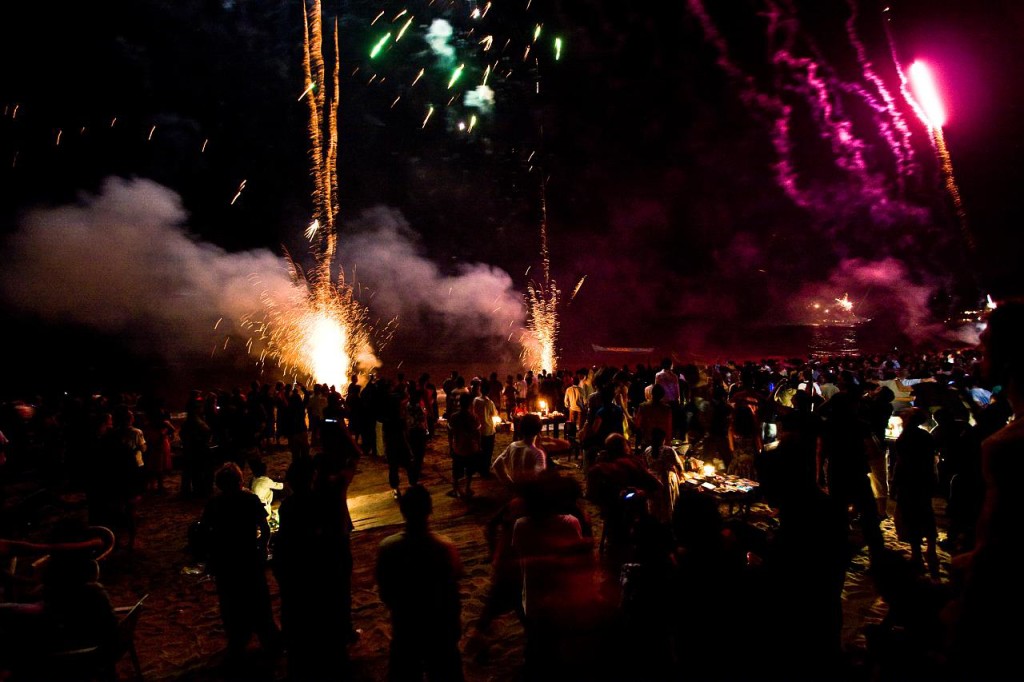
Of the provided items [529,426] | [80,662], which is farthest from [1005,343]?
[80,662]

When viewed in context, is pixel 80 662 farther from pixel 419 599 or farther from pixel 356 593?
pixel 356 593

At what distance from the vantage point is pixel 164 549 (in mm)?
6355

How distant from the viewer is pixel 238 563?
3646 mm

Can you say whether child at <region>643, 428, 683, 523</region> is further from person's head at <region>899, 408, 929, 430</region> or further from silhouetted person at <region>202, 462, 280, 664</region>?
silhouetted person at <region>202, 462, 280, 664</region>

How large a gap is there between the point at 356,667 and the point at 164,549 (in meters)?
4.41

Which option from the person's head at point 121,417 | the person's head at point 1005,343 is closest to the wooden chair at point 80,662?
the person's head at point 1005,343

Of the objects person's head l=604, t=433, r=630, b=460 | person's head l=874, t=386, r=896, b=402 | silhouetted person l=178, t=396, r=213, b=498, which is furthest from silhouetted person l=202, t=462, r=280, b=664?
person's head l=874, t=386, r=896, b=402

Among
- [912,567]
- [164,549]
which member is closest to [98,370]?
[164,549]

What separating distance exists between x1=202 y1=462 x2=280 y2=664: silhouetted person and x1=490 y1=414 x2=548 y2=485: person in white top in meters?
2.21

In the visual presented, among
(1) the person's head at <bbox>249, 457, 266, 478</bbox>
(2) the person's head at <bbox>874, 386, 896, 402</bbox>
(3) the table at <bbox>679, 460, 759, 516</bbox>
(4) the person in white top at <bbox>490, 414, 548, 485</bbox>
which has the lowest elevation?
(3) the table at <bbox>679, 460, 759, 516</bbox>

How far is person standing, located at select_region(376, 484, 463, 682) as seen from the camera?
258 cm

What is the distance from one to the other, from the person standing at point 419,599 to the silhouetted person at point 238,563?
1690 mm

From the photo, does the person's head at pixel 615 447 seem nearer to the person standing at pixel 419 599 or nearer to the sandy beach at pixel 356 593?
the sandy beach at pixel 356 593

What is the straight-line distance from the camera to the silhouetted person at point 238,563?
3.59 metres
